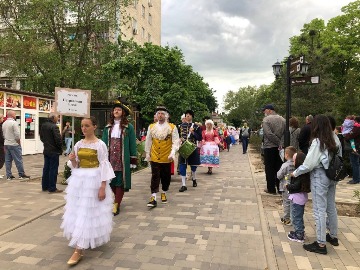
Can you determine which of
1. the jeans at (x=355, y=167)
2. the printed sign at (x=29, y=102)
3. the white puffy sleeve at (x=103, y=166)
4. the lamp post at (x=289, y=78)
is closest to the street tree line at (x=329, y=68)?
the jeans at (x=355, y=167)

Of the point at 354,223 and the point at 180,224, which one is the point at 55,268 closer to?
the point at 180,224

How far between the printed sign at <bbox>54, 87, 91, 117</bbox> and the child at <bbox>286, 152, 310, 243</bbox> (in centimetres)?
510

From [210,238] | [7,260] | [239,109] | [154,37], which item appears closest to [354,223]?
[210,238]

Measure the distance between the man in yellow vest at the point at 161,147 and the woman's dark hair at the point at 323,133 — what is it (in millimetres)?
2934

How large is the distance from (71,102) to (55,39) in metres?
15.8

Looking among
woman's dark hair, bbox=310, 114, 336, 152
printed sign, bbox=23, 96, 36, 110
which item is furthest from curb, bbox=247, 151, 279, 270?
printed sign, bbox=23, 96, 36, 110

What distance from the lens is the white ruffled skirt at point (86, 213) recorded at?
388cm

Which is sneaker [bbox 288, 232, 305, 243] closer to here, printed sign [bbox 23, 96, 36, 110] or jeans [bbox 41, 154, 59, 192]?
jeans [bbox 41, 154, 59, 192]

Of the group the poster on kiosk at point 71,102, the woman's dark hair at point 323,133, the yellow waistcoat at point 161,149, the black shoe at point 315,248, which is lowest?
the black shoe at point 315,248

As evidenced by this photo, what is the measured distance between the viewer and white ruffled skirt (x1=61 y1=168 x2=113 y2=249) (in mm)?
3877

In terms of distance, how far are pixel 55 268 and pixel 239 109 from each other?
78004mm

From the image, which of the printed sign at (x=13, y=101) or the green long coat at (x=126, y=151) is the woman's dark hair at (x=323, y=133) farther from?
the printed sign at (x=13, y=101)

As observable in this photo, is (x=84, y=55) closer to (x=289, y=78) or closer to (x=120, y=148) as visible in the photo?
(x=289, y=78)

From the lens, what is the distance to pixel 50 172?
25.4 feet
